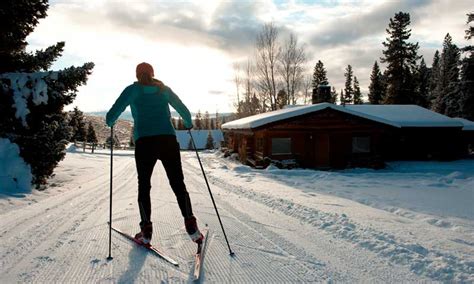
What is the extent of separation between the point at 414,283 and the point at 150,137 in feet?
9.89

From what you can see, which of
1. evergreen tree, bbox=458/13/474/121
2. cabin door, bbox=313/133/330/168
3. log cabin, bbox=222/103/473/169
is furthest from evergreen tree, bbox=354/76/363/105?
cabin door, bbox=313/133/330/168

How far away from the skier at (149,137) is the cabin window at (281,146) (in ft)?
56.4

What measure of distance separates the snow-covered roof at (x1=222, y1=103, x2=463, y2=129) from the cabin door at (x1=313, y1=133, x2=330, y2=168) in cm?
189

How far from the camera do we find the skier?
12.7ft

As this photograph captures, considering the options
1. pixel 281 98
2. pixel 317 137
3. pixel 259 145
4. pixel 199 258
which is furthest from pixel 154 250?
pixel 281 98

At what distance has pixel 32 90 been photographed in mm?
9430

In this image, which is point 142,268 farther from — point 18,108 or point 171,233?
point 18,108

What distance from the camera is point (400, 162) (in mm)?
25375

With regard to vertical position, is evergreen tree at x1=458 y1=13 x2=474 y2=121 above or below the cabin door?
above

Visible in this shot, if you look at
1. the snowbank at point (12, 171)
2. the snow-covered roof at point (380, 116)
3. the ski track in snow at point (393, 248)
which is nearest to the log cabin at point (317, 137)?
the snow-covered roof at point (380, 116)

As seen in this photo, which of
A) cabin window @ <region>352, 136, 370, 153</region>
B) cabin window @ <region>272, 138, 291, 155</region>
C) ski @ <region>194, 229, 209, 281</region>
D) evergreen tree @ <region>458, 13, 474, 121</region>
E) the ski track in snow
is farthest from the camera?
evergreen tree @ <region>458, 13, 474, 121</region>

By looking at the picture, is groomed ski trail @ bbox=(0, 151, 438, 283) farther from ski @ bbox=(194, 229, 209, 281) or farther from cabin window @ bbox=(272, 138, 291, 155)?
cabin window @ bbox=(272, 138, 291, 155)

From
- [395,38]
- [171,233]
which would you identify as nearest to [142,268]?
[171,233]

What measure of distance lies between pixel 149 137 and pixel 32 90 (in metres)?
7.40
